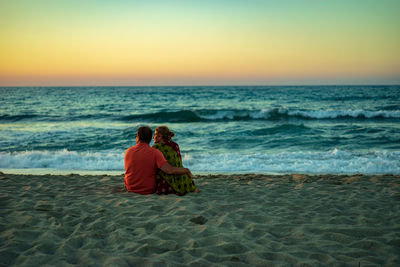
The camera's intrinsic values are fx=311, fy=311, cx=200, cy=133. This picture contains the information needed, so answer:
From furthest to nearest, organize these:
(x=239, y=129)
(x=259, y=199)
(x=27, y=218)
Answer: (x=239, y=129) < (x=259, y=199) < (x=27, y=218)

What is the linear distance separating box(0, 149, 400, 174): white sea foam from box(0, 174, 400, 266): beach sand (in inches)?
103

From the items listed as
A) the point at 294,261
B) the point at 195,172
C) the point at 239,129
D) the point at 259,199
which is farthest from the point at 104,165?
the point at 239,129

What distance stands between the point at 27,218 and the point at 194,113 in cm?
2060

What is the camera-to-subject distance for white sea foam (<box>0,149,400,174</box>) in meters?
8.12

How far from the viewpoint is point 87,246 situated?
297 cm

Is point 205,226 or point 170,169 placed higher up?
point 170,169

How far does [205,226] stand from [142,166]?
1760 mm

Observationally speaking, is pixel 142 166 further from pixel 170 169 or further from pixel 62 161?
pixel 62 161

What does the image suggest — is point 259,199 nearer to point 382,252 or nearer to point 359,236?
point 359,236

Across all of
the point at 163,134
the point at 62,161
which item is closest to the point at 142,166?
the point at 163,134

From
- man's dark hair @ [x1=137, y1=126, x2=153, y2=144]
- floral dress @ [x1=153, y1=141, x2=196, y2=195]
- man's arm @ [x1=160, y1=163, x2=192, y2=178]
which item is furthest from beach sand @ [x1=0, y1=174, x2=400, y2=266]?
man's dark hair @ [x1=137, y1=126, x2=153, y2=144]

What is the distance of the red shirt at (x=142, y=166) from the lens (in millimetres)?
4773

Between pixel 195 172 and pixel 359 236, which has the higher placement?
pixel 359 236

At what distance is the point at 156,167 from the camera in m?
4.93
